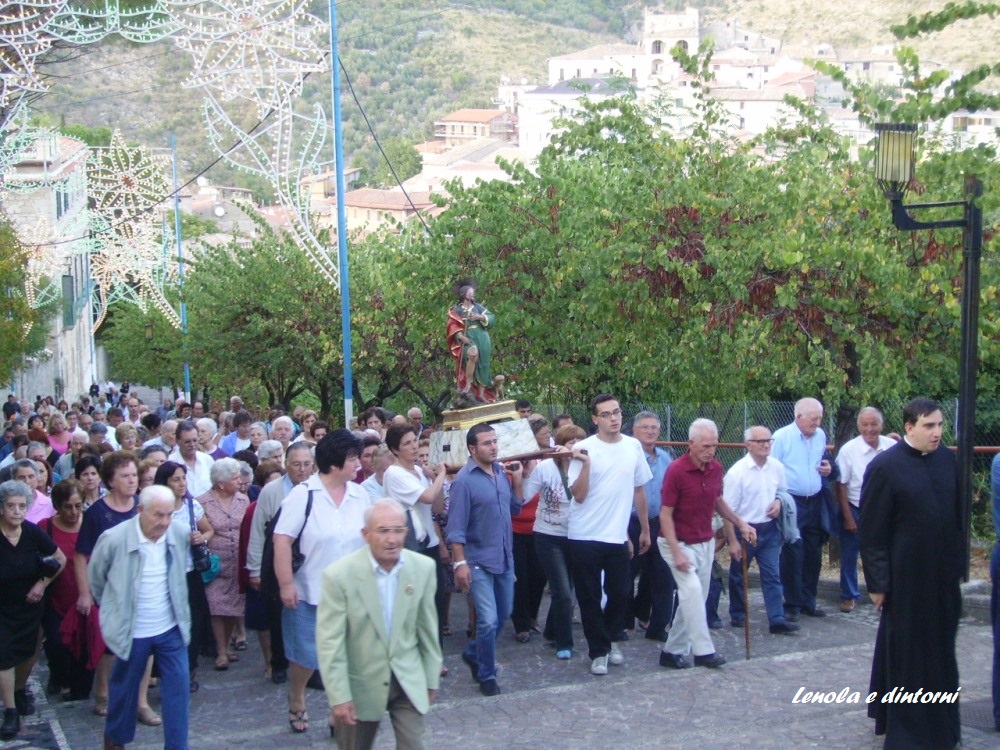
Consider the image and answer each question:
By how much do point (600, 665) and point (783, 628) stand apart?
1762mm

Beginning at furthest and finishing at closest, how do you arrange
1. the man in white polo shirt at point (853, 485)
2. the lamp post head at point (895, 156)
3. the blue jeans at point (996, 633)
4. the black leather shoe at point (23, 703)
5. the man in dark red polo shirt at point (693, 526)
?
the man in white polo shirt at point (853, 485) → the lamp post head at point (895, 156) → the man in dark red polo shirt at point (693, 526) → the black leather shoe at point (23, 703) → the blue jeans at point (996, 633)

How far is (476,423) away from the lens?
10414 mm

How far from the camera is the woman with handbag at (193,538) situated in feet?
29.2

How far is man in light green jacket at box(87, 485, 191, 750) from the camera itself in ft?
24.5

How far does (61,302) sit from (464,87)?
352ft

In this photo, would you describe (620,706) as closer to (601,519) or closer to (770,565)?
(601,519)

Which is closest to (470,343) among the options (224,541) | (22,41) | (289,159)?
(224,541)

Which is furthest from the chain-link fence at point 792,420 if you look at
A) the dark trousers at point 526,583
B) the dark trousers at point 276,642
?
the dark trousers at point 276,642

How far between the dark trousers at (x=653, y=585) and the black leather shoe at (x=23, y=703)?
14.0 ft

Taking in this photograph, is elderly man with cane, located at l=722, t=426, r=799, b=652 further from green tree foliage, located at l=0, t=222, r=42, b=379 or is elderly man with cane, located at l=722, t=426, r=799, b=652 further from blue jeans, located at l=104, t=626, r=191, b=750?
green tree foliage, located at l=0, t=222, r=42, b=379

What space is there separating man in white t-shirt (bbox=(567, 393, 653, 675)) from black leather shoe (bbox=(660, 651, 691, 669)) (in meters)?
0.39

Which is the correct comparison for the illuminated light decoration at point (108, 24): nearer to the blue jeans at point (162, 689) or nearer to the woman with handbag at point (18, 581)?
the woman with handbag at point (18, 581)

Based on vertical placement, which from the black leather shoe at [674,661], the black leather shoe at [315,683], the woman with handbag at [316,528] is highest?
the woman with handbag at [316,528]

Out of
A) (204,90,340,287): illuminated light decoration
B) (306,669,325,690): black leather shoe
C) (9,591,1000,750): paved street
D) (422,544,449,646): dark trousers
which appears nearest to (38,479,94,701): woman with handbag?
(9,591,1000,750): paved street
